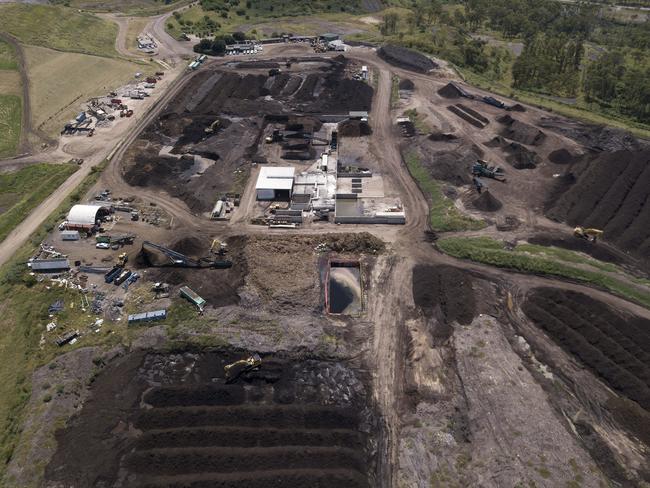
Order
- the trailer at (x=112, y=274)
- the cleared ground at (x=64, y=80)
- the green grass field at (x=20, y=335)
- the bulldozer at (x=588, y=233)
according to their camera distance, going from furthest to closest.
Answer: the cleared ground at (x=64, y=80) → the bulldozer at (x=588, y=233) → the trailer at (x=112, y=274) → the green grass field at (x=20, y=335)

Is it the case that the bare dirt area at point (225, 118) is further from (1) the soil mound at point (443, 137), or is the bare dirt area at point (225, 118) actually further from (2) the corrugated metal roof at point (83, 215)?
(1) the soil mound at point (443, 137)

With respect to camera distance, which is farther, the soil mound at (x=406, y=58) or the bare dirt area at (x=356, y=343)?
the soil mound at (x=406, y=58)

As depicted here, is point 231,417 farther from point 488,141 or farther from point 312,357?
point 488,141

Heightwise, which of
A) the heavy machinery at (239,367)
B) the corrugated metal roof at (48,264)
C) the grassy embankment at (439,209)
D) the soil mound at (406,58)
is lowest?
the heavy machinery at (239,367)

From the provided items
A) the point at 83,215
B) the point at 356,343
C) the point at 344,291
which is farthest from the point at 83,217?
the point at 356,343

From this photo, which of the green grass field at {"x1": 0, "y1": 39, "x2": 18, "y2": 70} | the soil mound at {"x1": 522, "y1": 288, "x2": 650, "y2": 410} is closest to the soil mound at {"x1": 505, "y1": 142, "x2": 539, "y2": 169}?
the soil mound at {"x1": 522, "y1": 288, "x2": 650, "y2": 410}

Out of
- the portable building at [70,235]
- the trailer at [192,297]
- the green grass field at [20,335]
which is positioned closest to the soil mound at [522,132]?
the trailer at [192,297]

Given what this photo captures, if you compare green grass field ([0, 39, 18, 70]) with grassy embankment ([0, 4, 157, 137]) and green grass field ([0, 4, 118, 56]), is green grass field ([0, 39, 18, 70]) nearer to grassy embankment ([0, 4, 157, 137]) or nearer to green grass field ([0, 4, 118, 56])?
grassy embankment ([0, 4, 157, 137])
